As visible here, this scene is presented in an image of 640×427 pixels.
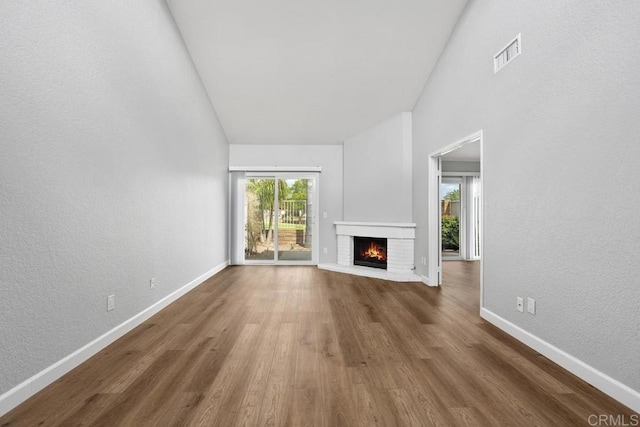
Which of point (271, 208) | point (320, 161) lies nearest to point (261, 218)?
point (271, 208)

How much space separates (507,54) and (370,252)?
3795mm

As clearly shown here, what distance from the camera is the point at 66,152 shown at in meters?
2.11

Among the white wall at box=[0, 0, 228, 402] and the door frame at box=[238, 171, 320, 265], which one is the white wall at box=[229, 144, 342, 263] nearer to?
the door frame at box=[238, 171, 320, 265]

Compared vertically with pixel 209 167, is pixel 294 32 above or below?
above

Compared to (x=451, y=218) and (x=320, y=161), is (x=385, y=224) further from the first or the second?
(x=451, y=218)

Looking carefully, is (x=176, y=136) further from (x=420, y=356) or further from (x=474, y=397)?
(x=474, y=397)

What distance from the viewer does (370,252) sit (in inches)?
231

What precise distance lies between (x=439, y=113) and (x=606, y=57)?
94.5 inches

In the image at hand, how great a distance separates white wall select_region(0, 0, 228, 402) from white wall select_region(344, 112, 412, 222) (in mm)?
3305

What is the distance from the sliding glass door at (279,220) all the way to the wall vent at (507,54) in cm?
410

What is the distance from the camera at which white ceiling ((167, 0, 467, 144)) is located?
12.3 feet

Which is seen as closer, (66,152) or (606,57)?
(606,57)

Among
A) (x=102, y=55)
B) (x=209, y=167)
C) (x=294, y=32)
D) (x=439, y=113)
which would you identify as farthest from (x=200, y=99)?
(x=439, y=113)

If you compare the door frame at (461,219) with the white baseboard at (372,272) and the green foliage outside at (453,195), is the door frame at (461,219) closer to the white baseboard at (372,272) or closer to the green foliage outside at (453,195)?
the green foliage outside at (453,195)
